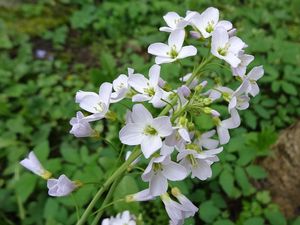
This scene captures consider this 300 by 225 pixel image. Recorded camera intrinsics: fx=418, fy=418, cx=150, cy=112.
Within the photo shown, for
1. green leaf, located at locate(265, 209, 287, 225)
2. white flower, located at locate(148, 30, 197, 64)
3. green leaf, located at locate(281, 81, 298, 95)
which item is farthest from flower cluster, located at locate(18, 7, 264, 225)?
green leaf, located at locate(281, 81, 298, 95)

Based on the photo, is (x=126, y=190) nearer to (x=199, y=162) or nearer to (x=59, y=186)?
(x=59, y=186)

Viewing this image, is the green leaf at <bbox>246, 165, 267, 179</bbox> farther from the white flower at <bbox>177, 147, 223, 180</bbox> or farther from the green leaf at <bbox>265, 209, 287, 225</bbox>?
the white flower at <bbox>177, 147, 223, 180</bbox>

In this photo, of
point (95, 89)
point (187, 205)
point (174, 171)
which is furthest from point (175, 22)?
point (95, 89)

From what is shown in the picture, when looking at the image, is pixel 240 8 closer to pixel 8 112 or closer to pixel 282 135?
pixel 282 135

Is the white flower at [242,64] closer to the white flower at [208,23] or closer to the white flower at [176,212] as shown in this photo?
the white flower at [208,23]

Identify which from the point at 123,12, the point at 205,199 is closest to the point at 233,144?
the point at 205,199

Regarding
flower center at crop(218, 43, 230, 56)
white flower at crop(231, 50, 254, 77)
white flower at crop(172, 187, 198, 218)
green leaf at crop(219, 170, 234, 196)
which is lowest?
green leaf at crop(219, 170, 234, 196)

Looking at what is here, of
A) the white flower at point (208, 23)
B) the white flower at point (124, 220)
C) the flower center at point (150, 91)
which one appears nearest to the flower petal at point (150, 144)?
the flower center at point (150, 91)
